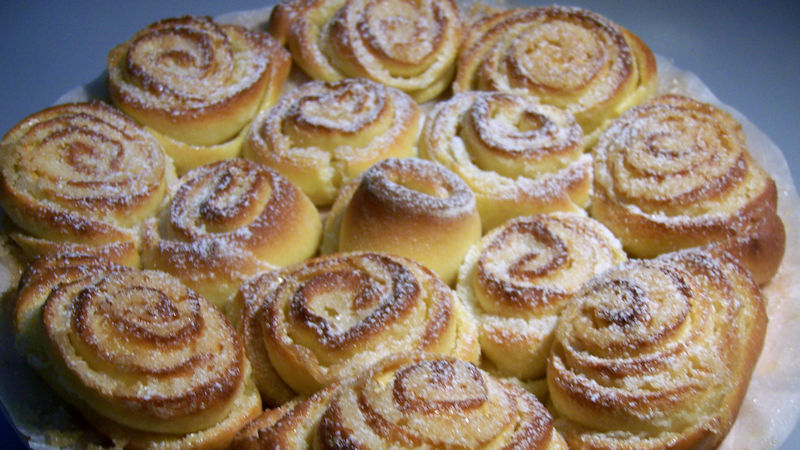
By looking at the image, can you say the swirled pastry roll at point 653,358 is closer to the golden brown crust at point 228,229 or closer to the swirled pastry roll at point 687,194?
the swirled pastry roll at point 687,194

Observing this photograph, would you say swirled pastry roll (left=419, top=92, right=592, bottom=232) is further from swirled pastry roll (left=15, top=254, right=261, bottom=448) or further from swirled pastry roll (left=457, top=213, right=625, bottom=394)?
swirled pastry roll (left=15, top=254, right=261, bottom=448)

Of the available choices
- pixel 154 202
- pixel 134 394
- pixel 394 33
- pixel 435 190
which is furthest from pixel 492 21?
pixel 134 394

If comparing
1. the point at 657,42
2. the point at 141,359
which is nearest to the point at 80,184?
the point at 141,359

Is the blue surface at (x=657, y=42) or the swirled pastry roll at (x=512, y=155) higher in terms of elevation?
the swirled pastry roll at (x=512, y=155)

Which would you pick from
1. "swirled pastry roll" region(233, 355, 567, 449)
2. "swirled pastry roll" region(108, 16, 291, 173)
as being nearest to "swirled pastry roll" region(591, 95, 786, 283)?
"swirled pastry roll" region(233, 355, 567, 449)

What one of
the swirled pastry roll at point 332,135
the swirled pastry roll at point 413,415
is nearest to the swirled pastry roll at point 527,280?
the swirled pastry roll at point 413,415
